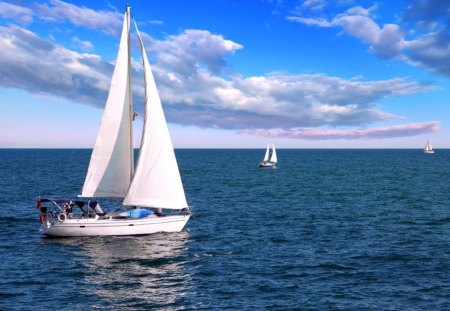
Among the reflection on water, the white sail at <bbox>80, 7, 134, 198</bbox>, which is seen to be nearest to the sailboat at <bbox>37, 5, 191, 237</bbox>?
the white sail at <bbox>80, 7, 134, 198</bbox>

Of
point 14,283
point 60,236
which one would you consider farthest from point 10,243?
point 14,283

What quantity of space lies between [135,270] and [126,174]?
1087cm

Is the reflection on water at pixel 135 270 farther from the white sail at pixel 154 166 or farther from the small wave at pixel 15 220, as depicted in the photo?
the small wave at pixel 15 220

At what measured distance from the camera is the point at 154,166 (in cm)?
3788

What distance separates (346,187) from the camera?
8175cm

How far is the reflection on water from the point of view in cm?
2416

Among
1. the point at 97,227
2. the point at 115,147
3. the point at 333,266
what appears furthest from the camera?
the point at 115,147

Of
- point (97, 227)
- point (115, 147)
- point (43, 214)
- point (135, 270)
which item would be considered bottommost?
point (135, 270)

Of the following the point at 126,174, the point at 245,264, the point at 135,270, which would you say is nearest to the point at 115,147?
the point at 126,174

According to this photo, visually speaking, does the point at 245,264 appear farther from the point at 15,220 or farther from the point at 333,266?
the point at 15,220

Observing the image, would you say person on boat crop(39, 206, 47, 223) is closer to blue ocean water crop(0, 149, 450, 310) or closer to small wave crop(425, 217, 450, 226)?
blue ocean water crop(0, 149, 450, 310)

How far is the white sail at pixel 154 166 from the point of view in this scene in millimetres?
37344

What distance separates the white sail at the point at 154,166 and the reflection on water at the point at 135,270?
3172 mm

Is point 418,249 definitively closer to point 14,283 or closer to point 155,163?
point 155,163
